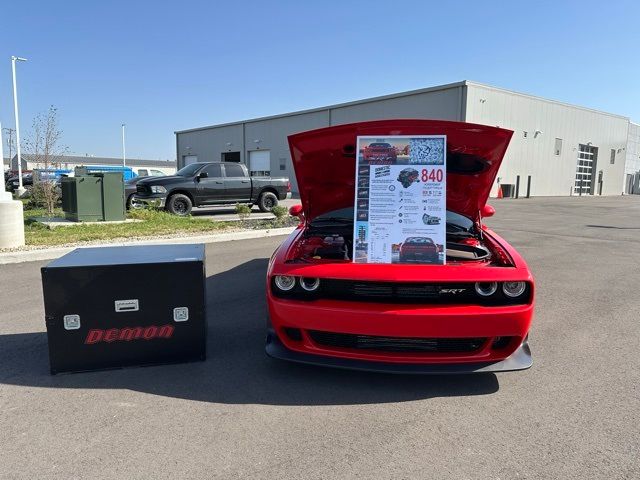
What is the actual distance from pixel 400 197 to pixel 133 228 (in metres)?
8.38

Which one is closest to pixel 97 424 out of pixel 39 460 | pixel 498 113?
pixel 39 460

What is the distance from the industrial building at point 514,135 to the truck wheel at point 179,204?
1754 cm

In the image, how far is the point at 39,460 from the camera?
236 cm

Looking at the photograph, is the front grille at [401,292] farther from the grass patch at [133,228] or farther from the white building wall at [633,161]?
the white building wall at [633,161]

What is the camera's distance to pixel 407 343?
9.99ft

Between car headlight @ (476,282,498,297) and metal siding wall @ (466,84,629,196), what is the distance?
24396 mm

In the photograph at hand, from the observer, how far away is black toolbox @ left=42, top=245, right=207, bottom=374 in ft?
10.6

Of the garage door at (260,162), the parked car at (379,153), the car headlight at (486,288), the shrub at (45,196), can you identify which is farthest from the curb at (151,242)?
the garage door at (260,162)

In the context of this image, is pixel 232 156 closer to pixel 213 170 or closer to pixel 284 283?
pixel 213 170

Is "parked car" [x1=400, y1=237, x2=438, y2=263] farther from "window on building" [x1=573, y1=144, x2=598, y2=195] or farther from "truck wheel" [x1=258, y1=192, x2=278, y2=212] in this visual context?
"window on building" [x1=573, y1=144, x2=598, y2=195]

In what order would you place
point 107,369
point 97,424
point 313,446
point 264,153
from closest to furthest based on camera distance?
point 313,446 → point 97,424 → point 107,369 → point 264,153

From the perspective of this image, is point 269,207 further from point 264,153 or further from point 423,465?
point 264,153

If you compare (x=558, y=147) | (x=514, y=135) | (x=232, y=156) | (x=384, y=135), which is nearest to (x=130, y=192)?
(x=384, y=135)

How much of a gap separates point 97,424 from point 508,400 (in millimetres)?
2619
